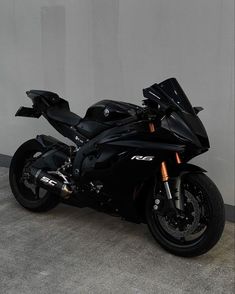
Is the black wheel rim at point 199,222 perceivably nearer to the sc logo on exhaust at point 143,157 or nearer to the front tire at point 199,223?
the front tire at point 199,223

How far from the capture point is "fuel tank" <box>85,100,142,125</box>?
3.17 m

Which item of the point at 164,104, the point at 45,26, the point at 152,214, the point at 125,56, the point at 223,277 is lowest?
the point at 223,277

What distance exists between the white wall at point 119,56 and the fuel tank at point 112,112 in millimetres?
719

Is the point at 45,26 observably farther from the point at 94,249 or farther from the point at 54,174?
the point at 94,249

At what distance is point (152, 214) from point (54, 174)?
2.82ft

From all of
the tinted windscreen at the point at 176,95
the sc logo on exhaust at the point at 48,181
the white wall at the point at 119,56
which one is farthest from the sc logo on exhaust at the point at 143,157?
the white wall at the point at 119,56

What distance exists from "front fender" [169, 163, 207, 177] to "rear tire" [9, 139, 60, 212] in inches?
41.7

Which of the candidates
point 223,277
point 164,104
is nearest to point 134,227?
point 223,277

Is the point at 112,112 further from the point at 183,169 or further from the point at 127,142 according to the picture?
the point at 183,169

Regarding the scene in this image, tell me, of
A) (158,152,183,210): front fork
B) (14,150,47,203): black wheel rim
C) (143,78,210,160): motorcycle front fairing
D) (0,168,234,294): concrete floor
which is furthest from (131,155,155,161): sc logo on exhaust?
(14,150,47,203): black wheel rim

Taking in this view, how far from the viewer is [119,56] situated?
4.02 m

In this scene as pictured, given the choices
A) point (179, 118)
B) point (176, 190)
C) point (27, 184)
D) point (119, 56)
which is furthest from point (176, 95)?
point (27, 184)

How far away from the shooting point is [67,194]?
11.2 ft

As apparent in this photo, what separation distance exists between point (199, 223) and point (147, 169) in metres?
0.49
